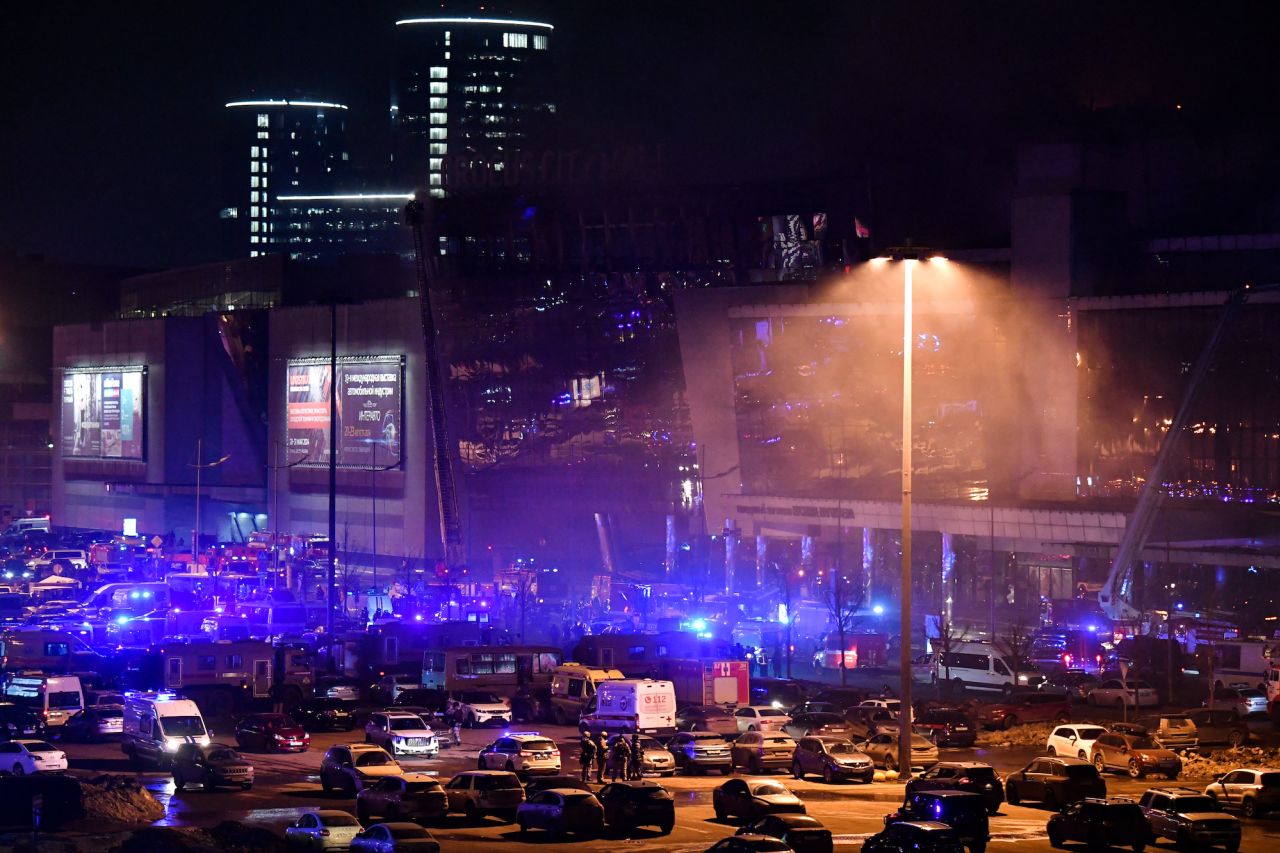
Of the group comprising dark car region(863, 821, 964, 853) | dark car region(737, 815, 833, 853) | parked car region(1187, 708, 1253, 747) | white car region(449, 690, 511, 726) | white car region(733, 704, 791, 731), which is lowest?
white car region(449, 690, 511, 726)

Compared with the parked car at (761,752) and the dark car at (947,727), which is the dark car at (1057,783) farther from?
the dark car at (947,727)

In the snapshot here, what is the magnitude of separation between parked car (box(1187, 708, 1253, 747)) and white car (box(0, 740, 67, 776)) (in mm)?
24110

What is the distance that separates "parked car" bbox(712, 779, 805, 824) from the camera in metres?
27.3

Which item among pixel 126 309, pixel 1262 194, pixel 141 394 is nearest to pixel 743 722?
pixel 1262 194

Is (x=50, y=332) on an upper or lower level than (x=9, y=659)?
upper

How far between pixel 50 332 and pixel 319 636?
118345 mm

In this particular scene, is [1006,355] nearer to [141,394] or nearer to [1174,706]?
[1174,706]

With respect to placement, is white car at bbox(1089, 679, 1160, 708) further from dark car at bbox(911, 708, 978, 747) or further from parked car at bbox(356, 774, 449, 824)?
parked car at bbox(356, 774, 449, 824)

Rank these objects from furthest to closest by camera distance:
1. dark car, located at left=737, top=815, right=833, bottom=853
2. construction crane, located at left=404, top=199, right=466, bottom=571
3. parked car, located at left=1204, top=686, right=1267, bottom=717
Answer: construction crane, located at left=404, top=199, right=466, bottom=571
parked car, located at left=1204, top=686, right=1267, bottom=717
dark car, located at left=737, top=815, right=833, bottom=853

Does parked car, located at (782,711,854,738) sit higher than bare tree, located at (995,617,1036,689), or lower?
lower

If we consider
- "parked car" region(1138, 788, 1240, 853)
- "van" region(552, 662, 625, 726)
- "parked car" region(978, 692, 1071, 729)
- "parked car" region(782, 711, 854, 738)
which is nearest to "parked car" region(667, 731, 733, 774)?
"parked car" region(782, 711, 854, 738)

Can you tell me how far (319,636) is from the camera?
5456 cm

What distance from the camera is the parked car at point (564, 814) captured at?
27.2 m

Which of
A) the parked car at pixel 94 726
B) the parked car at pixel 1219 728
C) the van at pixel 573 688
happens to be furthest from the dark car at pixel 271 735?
the parked car at pixel 1219 728
